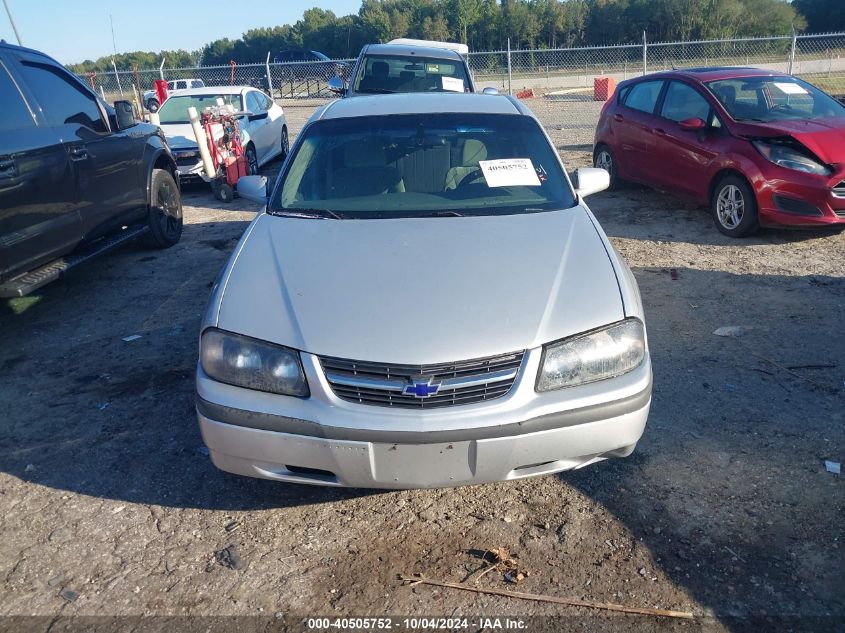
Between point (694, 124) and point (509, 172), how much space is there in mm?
4138

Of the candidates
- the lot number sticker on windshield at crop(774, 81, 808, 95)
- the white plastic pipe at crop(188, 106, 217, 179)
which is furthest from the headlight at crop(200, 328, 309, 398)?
the white plastic pipe at crop(188, 106, 217, 179)

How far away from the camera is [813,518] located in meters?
2.82

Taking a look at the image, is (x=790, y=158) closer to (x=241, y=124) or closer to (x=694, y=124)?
(x=694, y=124)

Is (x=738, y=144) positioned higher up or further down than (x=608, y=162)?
higher up

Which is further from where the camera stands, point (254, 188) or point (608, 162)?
point (608, 162)

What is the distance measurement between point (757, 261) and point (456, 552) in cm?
462

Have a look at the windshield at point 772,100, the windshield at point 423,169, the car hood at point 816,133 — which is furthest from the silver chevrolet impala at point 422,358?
the windshield at point 772,100

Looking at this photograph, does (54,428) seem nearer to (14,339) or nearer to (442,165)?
(14,339)

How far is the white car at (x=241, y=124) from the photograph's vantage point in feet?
32.1

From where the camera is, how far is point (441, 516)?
295 centimetres

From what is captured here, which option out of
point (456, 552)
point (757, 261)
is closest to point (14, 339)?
point (456, 552)

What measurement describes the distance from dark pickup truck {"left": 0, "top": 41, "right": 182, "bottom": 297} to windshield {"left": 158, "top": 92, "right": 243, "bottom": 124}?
4497 millimetres

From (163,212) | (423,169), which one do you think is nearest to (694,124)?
(423,169)

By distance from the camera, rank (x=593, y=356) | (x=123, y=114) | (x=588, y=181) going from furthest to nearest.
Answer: (x=123, y=114)
(x=588, y=181)
(x=593, y=356)
